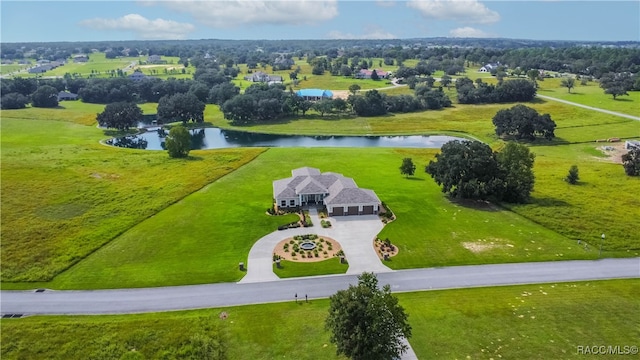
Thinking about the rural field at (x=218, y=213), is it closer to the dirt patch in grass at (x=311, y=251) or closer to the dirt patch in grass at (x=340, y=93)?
the dirt patch in grass at (x=311, y=251)

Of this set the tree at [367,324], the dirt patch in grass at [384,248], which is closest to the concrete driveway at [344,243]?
the dirt patch in grass at [384,248]

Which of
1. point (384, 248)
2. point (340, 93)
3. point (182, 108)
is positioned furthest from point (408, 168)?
point (340, 93)

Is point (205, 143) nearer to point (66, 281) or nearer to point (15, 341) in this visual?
point (66, 281)

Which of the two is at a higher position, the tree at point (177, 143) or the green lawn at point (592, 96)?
the green lawn at point (592, 96)

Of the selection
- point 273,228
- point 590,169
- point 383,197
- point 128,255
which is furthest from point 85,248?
point 590,169

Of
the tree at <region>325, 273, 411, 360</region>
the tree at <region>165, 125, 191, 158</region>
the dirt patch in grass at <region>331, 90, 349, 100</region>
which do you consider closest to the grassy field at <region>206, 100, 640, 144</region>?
the dirt patch in grass at <region>331, 90, 349, 100</region>

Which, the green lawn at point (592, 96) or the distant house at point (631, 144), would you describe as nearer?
the distant house at point (631, 144)

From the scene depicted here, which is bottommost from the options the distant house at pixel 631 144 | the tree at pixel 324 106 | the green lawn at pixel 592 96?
the distant house at pixel 631 144

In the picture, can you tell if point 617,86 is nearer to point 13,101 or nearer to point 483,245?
point 483,245
